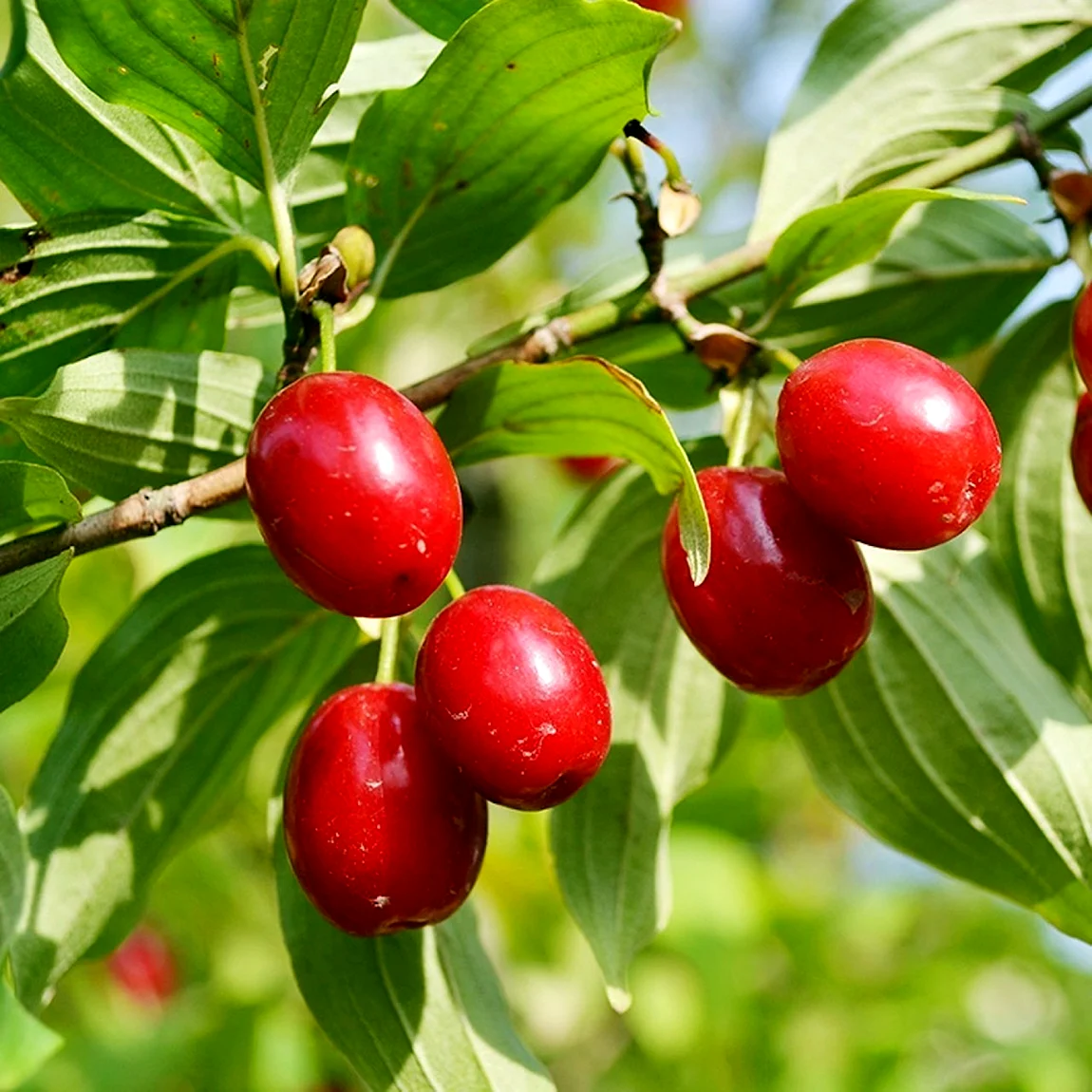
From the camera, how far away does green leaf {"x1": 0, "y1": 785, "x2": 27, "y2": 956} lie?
3.57 feet

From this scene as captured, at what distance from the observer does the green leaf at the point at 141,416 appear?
1.02m

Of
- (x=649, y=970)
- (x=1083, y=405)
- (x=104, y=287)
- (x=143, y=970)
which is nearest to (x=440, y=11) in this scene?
(x=104, y=287)

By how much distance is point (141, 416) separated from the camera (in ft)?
3.56

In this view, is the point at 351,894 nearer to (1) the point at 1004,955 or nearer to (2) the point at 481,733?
(2) the point at 481,733

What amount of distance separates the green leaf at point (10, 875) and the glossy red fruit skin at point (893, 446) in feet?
2.20

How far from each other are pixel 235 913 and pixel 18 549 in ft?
5.70

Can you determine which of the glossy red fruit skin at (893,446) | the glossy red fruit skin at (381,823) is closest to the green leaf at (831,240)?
the glossy red fruit skin at (893,446)

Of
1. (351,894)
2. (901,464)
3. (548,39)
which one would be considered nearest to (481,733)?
(351,894)

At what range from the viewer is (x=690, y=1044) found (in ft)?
8.39

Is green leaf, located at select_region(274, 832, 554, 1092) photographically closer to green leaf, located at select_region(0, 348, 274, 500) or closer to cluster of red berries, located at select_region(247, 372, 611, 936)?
cluster of red berries, located at select_region(247, 372, 611, 936)

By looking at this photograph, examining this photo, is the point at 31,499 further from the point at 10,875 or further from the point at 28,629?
the point at 10,875

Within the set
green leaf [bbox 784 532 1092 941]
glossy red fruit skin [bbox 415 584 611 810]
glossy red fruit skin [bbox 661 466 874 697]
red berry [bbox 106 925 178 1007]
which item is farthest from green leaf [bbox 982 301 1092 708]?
red berry [bbox 106 925 178 1007]

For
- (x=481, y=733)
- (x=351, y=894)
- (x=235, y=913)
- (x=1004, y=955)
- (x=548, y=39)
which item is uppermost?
(x=548, y=39)

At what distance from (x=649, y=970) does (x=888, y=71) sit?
1.84m
